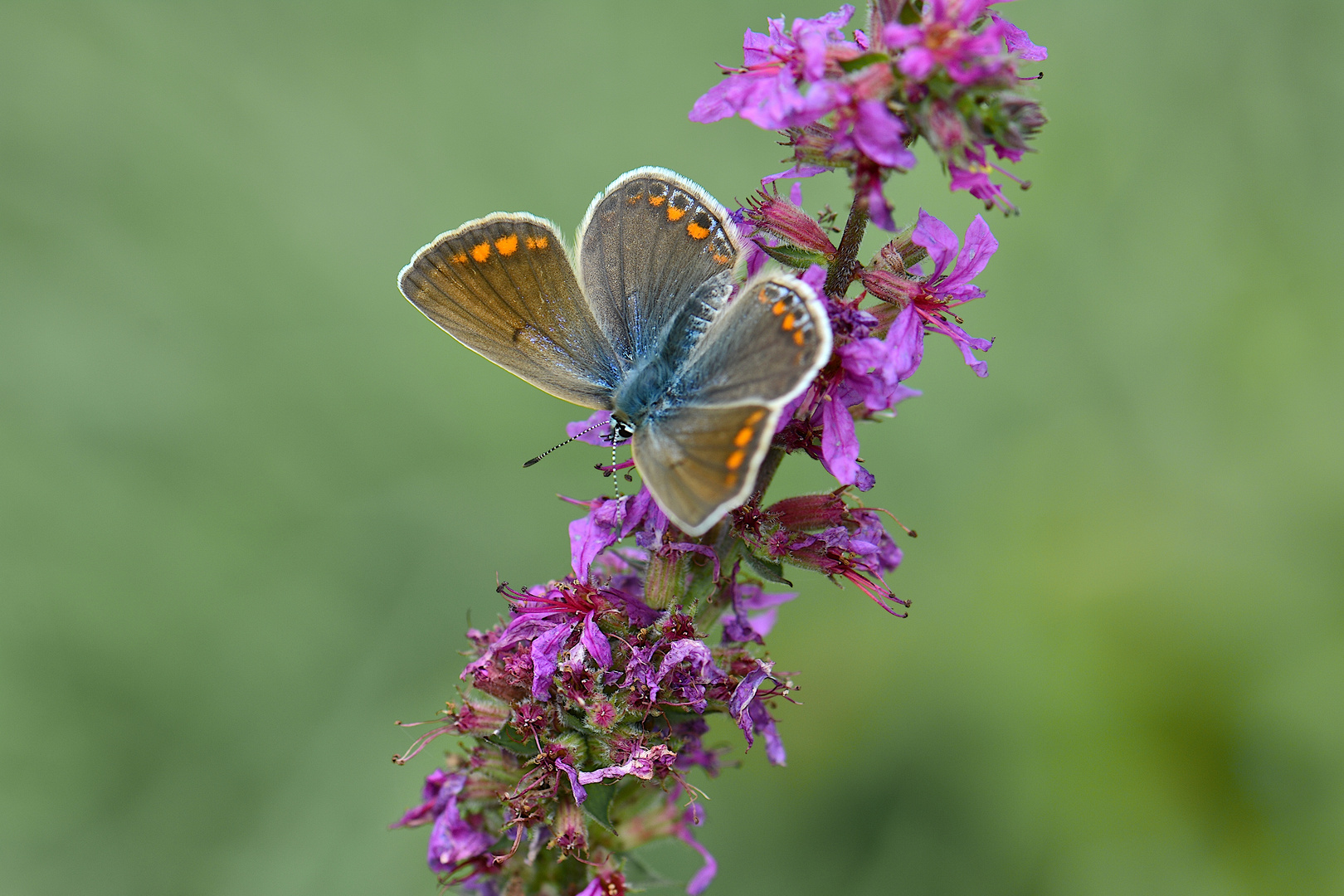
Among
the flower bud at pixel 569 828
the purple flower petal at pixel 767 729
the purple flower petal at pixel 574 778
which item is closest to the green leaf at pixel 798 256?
the purple flower petal at pixel 767 729

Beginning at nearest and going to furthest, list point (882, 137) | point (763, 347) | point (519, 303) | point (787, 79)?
point (882, 137), point (787, 79), point (763, 347), point (519, 303)

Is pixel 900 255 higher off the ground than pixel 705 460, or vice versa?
pixel 900 255

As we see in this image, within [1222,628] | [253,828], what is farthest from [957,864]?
[253,828]

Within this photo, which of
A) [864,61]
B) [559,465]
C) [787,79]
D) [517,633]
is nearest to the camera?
[864,61]

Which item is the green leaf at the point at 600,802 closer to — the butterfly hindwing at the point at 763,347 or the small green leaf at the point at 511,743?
the small green leaf at the point at 511,743

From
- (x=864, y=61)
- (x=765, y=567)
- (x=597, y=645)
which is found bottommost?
(x=597, y=645)

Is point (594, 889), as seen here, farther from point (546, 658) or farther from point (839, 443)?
point (839, 443)

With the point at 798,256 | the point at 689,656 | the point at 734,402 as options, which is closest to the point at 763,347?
the point at 734,402

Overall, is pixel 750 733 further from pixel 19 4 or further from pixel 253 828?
pixel 19 4
